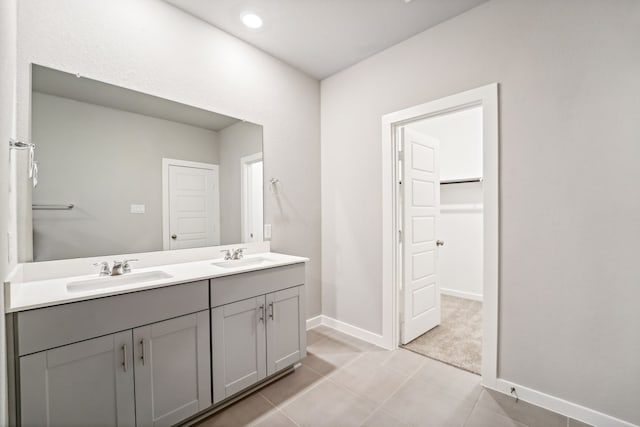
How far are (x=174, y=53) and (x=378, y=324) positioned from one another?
2.87m

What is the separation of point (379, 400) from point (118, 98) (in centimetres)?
266

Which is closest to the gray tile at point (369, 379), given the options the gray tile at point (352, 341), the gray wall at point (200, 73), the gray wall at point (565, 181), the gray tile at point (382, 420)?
the gray tile at point (382, 420)

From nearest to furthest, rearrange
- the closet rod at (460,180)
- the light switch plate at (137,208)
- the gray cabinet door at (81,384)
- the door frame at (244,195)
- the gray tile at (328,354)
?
the gray cabinet door at (81,384), the light switch plate at (137,208), the gray tile at (328,354), the door frame at (244,195), the closet rod at (460,180)

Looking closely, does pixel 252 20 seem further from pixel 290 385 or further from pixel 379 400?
pixel 379 400

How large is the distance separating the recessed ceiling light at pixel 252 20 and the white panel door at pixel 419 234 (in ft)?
5.03

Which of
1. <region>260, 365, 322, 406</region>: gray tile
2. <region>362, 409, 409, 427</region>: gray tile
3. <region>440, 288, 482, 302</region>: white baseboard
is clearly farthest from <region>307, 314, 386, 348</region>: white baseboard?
<region>440, 288, 482, 302</region>: white baseboard

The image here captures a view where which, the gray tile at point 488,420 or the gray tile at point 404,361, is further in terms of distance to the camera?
the gray tile at point 404,361

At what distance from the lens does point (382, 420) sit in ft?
5.40

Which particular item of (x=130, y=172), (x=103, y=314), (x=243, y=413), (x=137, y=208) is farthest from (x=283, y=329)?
(x=130, y=172)

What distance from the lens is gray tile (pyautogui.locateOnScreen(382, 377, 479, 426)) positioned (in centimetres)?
164

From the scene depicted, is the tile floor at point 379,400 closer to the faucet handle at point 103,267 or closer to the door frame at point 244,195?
the faucet handle at point 103,267

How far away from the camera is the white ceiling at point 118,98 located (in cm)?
154

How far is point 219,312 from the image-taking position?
5.53 feet

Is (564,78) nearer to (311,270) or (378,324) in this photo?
(378,324)
